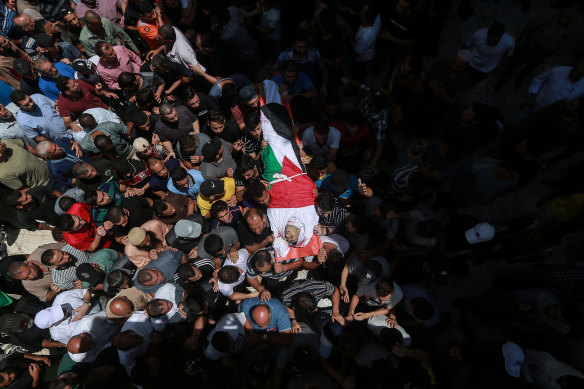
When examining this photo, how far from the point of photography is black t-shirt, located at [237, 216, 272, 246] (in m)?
4.25

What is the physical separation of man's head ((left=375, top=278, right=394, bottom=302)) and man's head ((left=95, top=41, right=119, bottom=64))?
5991 mm

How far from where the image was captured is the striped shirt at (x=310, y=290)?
4148 mm

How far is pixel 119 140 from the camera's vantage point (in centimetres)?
A: 504

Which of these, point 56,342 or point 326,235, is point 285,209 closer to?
point 326,235

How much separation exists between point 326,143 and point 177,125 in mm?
2644

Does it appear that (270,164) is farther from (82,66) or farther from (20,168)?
(20,168)

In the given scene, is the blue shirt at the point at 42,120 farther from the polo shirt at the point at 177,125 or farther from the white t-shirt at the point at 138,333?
the white t-shirt at the point at 138,333

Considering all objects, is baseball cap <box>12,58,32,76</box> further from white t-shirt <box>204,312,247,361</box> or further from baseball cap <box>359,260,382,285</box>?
baseball cap <box>359,260,382,285</box>

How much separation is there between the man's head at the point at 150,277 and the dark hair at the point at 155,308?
10.1 inches

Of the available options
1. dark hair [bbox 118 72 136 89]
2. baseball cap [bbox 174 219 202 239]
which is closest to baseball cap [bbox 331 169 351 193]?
baseball cap [bbox 174 219 202 239]

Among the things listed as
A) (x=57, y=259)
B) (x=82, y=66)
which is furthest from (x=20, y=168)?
(x=82, y=66)

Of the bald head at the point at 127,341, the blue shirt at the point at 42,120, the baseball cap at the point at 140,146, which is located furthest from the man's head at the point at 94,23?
the bald head at the point at 127,341

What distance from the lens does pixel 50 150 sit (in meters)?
4.76

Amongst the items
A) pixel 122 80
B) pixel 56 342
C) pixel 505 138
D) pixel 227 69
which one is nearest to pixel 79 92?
pixel 122 80
